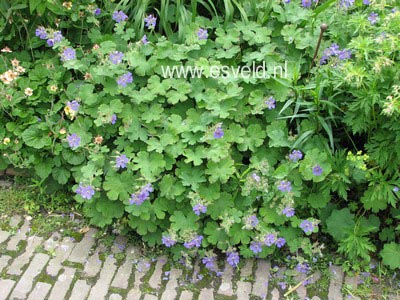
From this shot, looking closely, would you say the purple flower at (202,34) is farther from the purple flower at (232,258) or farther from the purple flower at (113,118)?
the purple flower at (232,258)

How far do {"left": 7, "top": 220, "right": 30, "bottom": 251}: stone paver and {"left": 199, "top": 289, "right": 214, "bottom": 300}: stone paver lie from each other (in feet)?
3.83

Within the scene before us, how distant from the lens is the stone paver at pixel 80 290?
2.87 m

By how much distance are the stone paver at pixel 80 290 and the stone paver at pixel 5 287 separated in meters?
0.35

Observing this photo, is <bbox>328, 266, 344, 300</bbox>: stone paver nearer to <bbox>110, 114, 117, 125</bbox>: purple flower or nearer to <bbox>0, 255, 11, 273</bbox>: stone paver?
<bbox>110, 114, 117, 125</bbox>: purple flower

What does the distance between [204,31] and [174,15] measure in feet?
1.40

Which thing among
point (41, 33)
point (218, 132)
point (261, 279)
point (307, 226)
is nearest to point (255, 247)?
point (261, 279)

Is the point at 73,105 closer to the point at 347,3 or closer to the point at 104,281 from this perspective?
the point at 104,281

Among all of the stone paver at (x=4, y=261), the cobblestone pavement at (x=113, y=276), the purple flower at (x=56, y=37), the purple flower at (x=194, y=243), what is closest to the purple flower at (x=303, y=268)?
the cobblestone pavement at (x=113, y=276)

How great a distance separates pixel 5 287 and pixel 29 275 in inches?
5.6

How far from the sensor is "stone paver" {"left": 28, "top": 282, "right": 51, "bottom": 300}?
2.85 meters

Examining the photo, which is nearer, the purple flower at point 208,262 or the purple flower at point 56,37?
the purple flower at point 208,262

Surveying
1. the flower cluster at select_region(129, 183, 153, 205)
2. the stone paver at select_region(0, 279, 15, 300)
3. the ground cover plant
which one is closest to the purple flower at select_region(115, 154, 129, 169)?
the ground cover plant

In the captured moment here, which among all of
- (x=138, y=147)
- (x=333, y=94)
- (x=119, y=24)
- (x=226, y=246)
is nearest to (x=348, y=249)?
(x=226, y=246)

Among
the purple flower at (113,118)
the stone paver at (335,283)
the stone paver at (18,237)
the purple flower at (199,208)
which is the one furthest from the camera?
the stone paver at (18,237)
